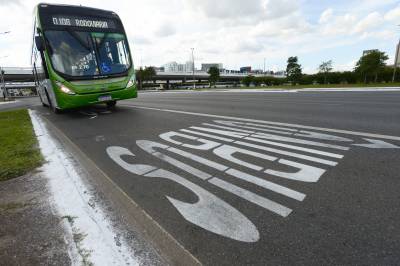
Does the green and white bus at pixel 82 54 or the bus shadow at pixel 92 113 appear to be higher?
the green and white bus at pixel 82 54

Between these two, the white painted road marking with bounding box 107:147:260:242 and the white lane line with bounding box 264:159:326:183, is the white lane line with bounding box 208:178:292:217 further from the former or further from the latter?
the white lane line with bounding box 264:159:326:183

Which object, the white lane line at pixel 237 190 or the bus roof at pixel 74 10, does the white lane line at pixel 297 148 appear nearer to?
the white lane line at pixel 237 190

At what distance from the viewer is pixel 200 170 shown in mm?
3443

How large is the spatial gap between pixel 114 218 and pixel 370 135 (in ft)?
16.1

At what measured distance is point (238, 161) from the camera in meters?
3.70

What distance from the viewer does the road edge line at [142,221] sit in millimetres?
1836

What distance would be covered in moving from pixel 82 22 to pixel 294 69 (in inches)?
1747

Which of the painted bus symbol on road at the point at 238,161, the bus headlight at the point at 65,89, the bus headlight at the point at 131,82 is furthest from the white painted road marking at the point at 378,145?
the bus headlight at the point at 65,89

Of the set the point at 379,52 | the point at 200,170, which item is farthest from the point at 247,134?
the point at 379,52

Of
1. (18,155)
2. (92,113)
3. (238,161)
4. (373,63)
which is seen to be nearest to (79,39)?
(92,113)

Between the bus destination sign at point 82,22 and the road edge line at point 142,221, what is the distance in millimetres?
7017

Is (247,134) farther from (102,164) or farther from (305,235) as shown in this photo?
(305,235)

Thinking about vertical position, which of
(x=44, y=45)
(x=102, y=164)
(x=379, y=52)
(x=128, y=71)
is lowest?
(x=102, y=164)

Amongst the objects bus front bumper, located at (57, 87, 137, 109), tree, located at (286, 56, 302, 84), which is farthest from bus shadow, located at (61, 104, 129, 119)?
tree, located at (286, 56, 302, 84)
